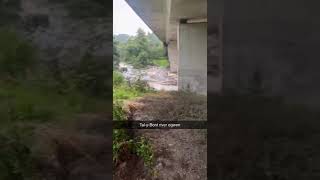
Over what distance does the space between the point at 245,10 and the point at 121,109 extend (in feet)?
3.38

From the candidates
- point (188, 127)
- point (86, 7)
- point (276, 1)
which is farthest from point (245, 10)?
point (86, 7)

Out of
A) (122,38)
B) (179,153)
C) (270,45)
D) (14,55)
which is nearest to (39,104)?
(14,55)

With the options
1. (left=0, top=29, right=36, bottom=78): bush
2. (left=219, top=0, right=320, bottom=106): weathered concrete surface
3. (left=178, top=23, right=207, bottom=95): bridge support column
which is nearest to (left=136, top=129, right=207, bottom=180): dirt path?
(left=178, top=23, right=207, bottom=95): bridge support column

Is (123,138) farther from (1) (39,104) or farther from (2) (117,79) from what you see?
(1) (39,104)

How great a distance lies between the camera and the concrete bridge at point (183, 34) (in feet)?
Answer: 8.86

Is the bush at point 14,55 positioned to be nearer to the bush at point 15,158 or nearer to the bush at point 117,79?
the bush at point 15,158

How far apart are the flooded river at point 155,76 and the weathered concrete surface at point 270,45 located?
38 cm

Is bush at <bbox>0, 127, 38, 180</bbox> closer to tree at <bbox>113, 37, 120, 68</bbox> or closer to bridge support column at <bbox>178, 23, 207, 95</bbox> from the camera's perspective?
tree at <bbox>113, 37, 120, 68</bbox>

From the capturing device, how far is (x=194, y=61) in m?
2.69

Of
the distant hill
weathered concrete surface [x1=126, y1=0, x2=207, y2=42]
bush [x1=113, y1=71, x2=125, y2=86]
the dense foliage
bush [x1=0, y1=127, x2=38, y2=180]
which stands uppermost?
weathered concrete surface [x1=126, y1=0, x2=207, y2=42]

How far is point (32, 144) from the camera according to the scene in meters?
2.69

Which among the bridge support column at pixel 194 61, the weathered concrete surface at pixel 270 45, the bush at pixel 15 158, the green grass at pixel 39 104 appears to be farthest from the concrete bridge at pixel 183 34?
the bush at pixel 15 158

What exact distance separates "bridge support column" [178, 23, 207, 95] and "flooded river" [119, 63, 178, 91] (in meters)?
0.06

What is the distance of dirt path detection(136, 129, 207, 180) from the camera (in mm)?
2697
